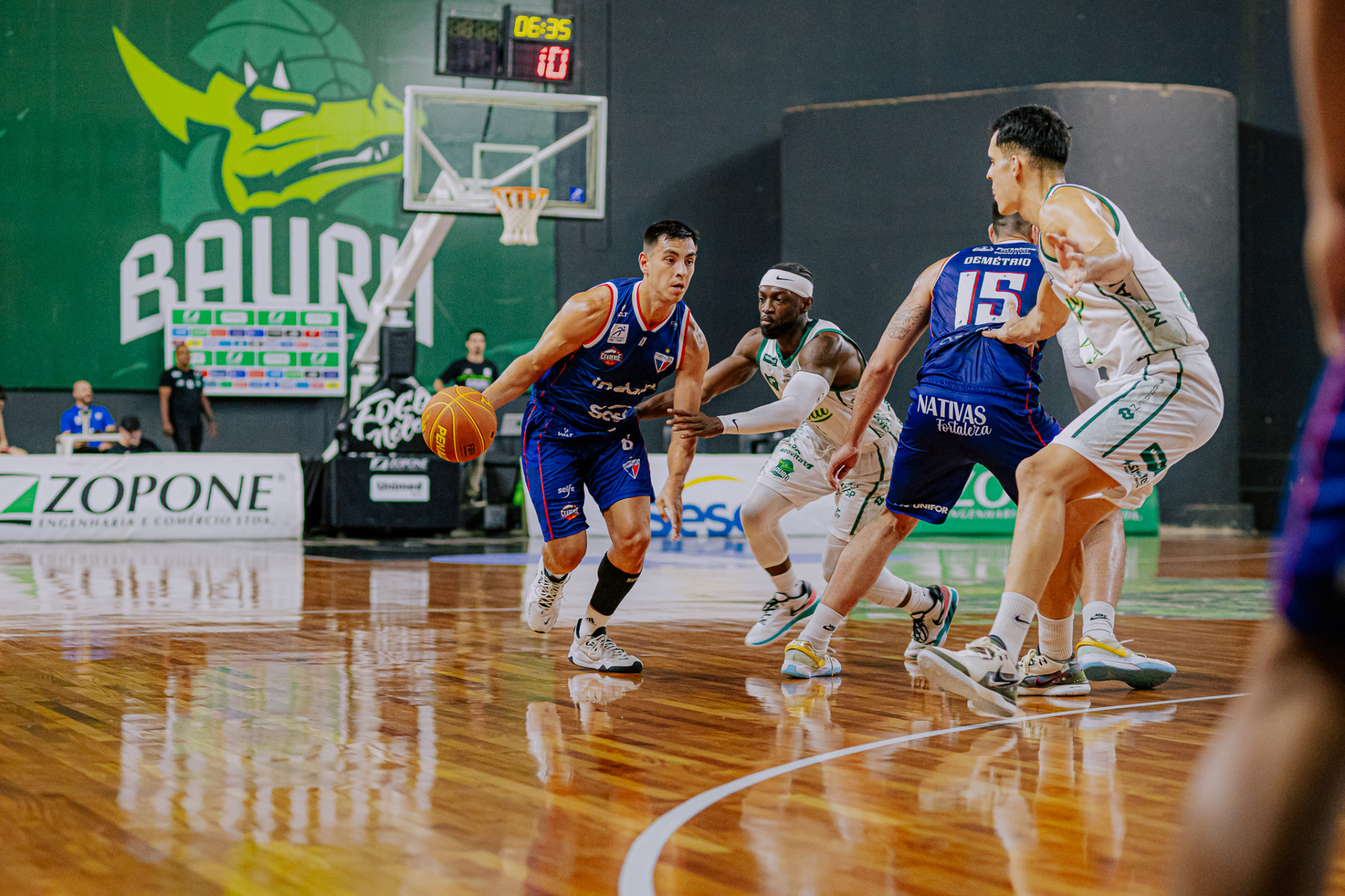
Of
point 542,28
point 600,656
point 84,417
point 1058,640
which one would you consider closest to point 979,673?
point 1058,640

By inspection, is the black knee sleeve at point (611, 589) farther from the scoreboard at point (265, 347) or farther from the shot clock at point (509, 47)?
the scoreboard at point (265, 347)

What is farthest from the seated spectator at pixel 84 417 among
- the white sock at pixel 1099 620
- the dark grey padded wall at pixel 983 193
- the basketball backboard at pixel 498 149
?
the white sock at pixel 1099 620

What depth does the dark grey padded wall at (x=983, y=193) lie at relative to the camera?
17.5 m

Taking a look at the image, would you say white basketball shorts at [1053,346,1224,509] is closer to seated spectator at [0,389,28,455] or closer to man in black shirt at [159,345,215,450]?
seated spectator at [0,389,28,455]

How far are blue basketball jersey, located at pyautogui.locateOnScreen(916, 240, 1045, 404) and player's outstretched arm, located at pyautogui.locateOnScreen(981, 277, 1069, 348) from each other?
0.68 ft

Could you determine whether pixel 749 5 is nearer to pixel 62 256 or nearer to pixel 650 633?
pixel 62 256

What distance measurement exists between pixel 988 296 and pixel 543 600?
2.28m

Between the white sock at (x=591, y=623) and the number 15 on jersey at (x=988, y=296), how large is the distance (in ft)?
6.17

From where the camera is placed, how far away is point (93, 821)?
3.00 m

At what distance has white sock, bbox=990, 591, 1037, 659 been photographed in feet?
13.7

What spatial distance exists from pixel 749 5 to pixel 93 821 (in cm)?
1903

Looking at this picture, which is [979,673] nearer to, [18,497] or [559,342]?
[559,342]

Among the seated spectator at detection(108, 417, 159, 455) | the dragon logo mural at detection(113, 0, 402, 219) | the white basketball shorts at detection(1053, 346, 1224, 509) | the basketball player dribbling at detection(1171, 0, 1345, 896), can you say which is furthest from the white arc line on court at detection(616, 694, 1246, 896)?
the dragon logo mural at detection(113, 0, 402, 219)

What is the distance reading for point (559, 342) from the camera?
550 centimetres
